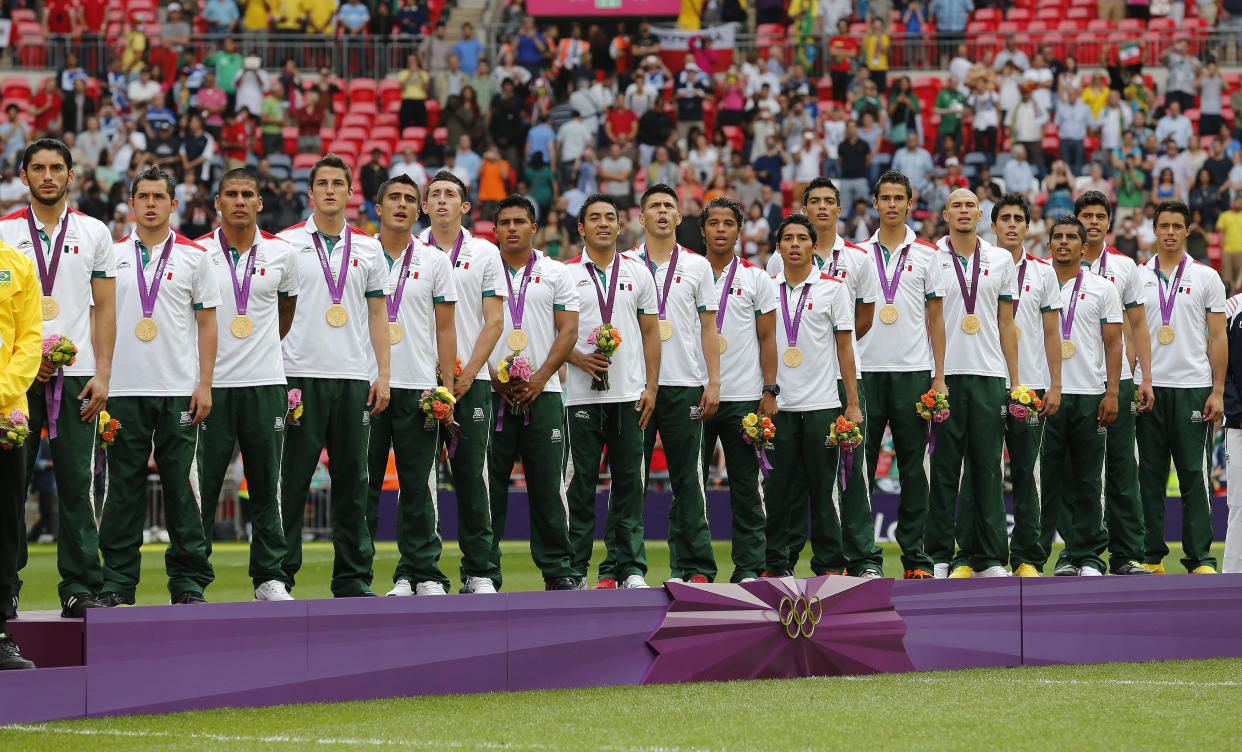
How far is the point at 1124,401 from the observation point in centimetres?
1099

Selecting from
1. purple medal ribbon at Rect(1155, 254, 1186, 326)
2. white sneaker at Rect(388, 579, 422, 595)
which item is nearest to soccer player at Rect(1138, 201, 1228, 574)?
purple medal ribbon at Rect(1155, 254, 1186, 326)

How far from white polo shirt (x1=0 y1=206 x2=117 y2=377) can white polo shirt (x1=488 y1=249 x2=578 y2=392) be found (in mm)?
2239

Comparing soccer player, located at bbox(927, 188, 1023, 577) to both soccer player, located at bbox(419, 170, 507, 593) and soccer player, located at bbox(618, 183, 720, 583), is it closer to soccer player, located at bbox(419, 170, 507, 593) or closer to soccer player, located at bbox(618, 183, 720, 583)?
soccer player, located at bbox(618, 183, 720, 583)

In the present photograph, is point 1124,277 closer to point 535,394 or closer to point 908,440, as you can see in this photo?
point 908,440

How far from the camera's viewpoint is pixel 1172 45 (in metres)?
25.0

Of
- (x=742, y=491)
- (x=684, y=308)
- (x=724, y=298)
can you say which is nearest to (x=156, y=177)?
(x=684, y=308)

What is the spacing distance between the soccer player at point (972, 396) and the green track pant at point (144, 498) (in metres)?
4.32

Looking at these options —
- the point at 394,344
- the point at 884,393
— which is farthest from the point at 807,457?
the point at 394,344

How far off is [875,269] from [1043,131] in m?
15.2

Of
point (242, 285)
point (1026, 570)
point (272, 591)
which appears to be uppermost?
point (242, 285)

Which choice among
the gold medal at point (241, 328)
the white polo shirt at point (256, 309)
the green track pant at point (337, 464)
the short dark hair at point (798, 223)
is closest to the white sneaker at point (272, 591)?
the green track pant at point (337, 464)

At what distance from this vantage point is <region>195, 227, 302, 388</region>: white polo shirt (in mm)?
8031

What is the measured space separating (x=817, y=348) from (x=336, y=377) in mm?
2859

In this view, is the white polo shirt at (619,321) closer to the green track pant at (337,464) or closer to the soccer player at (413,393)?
the soccer player at (413,393)
